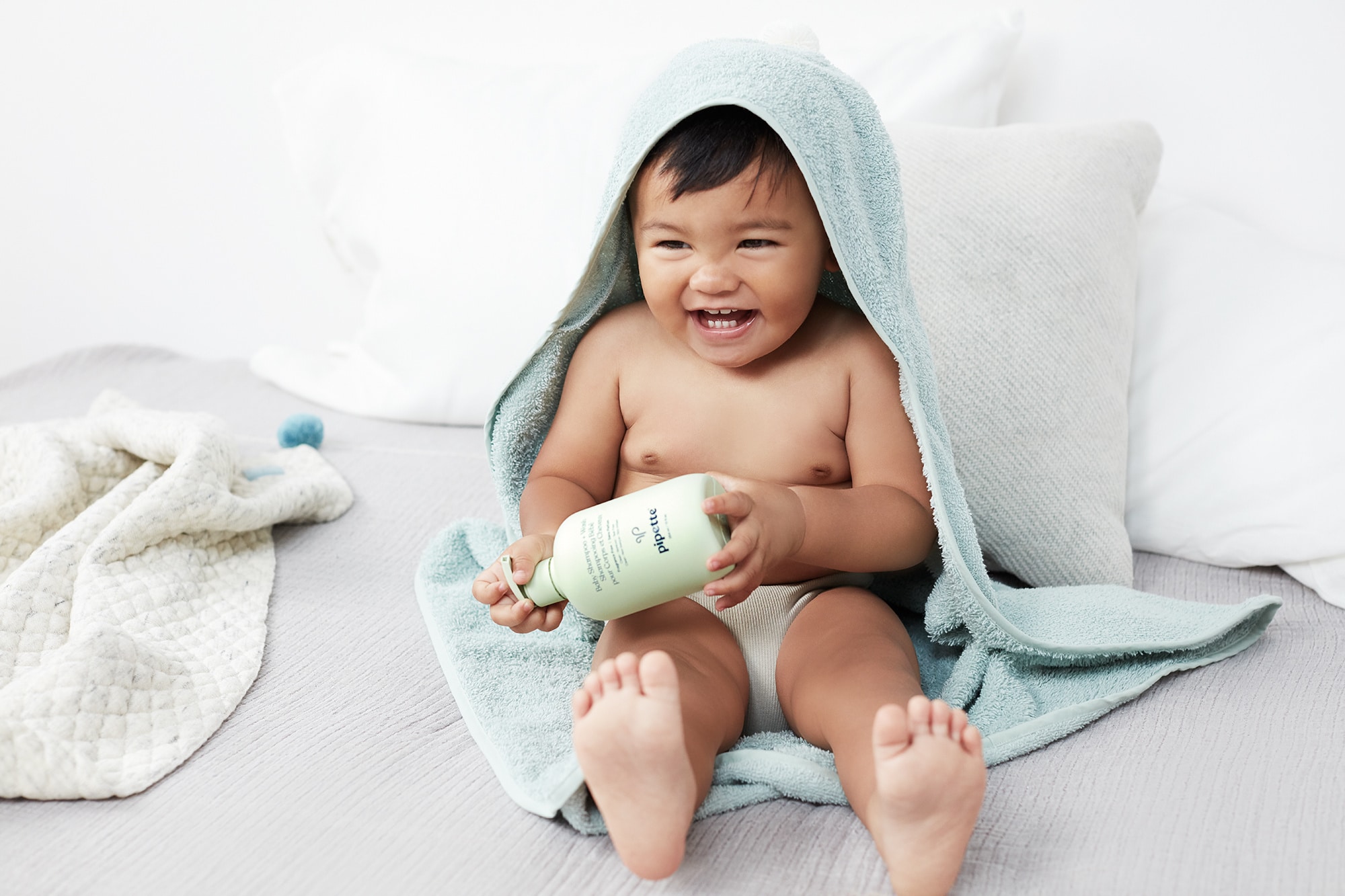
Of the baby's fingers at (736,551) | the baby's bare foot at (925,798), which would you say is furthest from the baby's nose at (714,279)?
the baby's bare foot at (925,798)

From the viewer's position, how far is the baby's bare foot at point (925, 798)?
2.17ft

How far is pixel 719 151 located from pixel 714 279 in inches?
4.3

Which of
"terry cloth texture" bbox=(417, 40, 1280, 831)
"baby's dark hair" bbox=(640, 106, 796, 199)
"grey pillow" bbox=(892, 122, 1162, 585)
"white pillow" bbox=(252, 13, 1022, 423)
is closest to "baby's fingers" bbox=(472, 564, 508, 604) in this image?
"terry cloth texture" bbox=(417, 40, 1280, 831)

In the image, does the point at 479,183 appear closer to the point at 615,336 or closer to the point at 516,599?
the point at 615,336

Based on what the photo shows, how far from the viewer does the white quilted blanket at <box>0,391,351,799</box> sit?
2.67 feet

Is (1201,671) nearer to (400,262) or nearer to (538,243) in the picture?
(538,243)

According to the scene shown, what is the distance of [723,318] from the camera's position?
3.13ft

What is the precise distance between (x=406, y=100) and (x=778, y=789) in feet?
4.14

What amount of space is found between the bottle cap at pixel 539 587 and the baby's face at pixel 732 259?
258 millimetres

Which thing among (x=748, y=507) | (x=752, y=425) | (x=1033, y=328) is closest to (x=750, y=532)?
(x=748, y=507)

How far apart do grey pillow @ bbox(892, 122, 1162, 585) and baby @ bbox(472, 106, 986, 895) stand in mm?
177

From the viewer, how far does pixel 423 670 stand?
0.98 metres

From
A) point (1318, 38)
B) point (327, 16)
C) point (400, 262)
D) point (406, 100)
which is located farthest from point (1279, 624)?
point (327, 16)

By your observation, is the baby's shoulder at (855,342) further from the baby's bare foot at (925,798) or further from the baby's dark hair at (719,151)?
the baby's bare foot at (925,798)
